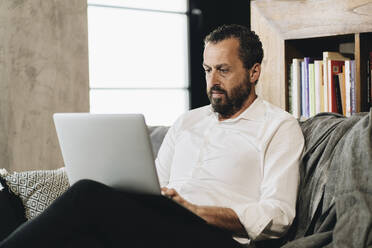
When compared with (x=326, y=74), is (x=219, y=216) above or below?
below

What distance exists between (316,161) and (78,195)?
0.79 metres

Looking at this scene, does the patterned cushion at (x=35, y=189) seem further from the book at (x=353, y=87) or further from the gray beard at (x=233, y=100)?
the book at (x=353, y=87)

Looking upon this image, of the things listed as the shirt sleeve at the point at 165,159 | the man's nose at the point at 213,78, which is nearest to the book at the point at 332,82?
the man's nose at the point at 213,78

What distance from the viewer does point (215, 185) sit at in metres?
1.85

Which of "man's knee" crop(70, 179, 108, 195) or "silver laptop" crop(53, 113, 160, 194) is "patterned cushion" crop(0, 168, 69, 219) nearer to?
"silver laptop" crop(53, 113, 160, 194)

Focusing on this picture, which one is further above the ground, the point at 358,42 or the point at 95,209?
the point at 358,42

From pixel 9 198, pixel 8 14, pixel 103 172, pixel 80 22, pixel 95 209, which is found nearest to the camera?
pixel 95 209

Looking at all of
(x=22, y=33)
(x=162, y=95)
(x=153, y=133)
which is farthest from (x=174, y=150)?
(x=162, y=95)

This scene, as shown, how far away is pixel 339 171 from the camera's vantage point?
1.63m

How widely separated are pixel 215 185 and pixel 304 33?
0.87m

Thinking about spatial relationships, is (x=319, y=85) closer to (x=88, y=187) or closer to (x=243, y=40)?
(x=243, y=40)

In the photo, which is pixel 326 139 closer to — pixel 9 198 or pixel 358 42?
pixel 358 42

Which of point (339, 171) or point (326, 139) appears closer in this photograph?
point (339, 171)

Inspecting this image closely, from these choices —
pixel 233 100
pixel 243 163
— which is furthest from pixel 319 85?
pixel 243 163
